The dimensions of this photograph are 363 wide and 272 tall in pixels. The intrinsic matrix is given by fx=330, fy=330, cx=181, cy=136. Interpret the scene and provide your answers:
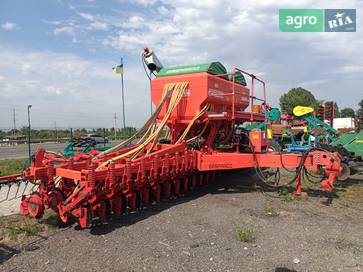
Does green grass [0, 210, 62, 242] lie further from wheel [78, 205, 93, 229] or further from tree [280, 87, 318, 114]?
tree [280, 87, 318, 114]

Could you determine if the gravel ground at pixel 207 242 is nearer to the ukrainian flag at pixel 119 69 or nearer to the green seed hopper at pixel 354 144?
the green seed hopper at pixel 354 144

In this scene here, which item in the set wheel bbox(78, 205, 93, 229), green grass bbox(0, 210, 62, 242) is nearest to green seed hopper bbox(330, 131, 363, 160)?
wheel bbox(78, 205, 93, 229)

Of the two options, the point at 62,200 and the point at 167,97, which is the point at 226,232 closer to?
the point at 62,200

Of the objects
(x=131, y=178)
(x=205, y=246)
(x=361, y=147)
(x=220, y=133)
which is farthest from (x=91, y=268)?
(x=361, y=147)

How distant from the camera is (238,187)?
8.34m

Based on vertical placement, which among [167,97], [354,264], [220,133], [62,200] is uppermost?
[167,97]

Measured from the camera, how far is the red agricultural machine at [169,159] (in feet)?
16.7

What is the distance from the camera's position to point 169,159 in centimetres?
641

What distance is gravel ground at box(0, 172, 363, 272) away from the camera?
12.6 ft

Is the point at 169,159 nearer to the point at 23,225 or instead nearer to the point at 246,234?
the point at 246,234

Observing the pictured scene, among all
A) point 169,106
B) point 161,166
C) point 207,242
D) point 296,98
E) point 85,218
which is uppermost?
point 296,98

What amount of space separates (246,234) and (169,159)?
2324mm

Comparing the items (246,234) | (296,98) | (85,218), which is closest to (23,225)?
(85,218)

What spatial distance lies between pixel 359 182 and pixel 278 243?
18.1 ft
